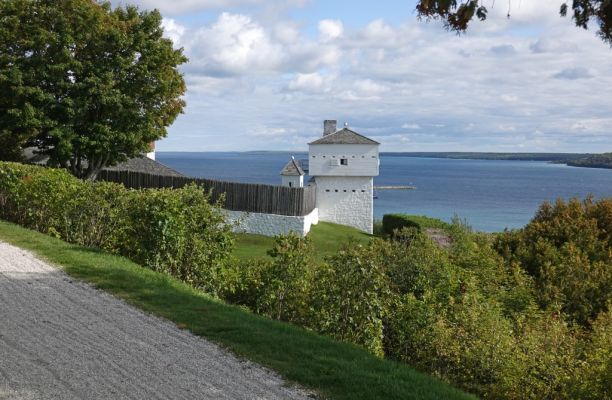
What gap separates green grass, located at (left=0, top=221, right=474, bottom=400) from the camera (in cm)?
736

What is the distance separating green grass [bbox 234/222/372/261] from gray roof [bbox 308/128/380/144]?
6.83 meters

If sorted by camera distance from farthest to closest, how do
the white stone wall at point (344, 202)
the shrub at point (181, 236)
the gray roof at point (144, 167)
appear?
1. the white stone wall at point (344, 202)
2. the gray roof at point (144, 167)
3. the shrub at point (181, 236)

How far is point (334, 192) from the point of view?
47406mm

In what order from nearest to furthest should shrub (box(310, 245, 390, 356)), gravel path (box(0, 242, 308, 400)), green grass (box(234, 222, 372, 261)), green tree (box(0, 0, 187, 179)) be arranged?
gravel path (box(0, 242, 308, 400)) → shrub (box(310, 245, 390, 356)) → green grass (box(234, 222, 372, 261)) → green tree (box(0, 0, 187, 179))

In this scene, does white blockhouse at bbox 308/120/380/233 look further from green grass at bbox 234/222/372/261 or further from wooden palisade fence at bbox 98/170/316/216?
wooden palisade fence at bbox 98/170/316/216

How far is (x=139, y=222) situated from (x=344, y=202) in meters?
34.0

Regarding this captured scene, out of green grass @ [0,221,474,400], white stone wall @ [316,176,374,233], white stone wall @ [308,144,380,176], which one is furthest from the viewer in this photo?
white stone wall @ [316,176,374,233]

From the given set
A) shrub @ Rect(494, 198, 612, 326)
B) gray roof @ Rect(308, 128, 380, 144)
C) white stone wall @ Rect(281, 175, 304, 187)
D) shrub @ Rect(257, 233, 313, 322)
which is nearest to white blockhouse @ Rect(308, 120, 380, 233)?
gray roof @ Rect(308, 128, 380, 144)

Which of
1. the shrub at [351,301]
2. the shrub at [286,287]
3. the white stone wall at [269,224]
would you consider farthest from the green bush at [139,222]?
the white stone wall at [269,224]

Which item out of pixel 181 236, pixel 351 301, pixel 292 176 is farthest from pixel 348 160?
pixel 351 301

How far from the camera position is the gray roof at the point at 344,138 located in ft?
155

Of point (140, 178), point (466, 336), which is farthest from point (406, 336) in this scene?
point (140, 178)

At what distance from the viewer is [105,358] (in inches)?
302

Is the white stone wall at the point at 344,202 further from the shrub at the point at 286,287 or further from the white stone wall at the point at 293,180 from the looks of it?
the shrub at the point at 286,287
